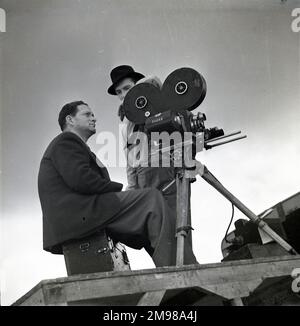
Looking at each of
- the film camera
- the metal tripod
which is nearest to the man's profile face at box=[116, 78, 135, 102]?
the film camera

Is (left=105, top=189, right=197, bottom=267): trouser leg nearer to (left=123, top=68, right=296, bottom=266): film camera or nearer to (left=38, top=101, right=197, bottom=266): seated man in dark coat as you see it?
(left=38, top=101, right=197, bottom=266): seated man in dark coat

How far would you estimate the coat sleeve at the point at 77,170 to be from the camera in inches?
114

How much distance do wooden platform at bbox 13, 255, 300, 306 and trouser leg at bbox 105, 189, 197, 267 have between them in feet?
1.08

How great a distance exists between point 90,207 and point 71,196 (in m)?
0.14

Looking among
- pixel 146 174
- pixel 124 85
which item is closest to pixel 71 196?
pixel 146 174

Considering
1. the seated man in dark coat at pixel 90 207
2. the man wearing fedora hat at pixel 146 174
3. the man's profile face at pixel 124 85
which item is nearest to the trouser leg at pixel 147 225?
the seated man in dark coat at pixel 90 207

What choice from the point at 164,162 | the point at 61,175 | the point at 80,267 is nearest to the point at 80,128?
the point at 61,175

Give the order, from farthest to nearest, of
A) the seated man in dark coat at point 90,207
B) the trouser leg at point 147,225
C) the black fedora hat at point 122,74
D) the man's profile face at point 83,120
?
the black fedora hat at point 122,74 < the man's profile face at point 83,120 < the seated man in dark coat at point 90,207 < the trouser leg at point 147,225

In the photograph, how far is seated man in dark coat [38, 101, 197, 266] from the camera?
9.14ft

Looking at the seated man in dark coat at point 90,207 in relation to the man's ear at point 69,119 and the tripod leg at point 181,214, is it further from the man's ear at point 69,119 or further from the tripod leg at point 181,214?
the man's ear at point 69,119

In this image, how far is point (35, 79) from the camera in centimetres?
416

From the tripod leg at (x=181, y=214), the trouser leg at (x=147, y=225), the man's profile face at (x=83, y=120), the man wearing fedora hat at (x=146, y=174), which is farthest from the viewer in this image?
the man's profile face at (x=83, y=120)
